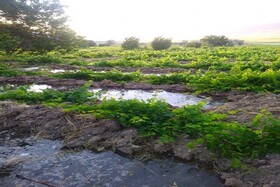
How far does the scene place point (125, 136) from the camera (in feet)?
16.7

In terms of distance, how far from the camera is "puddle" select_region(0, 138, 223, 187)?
13.0ft

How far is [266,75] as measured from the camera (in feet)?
28.6

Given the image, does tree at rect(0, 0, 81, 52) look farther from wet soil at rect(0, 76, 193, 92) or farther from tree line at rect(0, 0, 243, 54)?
wet soil at rect(0, 76, 193, 92)

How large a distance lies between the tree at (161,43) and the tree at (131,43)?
317cm

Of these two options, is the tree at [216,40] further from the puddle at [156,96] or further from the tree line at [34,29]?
the puddle at [156,96]

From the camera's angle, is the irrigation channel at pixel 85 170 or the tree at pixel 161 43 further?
the tree at pixel 161 43

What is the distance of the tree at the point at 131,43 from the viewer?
38.2 meters

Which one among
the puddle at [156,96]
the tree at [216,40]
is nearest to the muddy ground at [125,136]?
the puddle at [156,96]

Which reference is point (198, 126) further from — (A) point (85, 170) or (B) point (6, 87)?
(B) point (6, 87)

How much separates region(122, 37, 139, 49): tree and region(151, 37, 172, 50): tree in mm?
3171

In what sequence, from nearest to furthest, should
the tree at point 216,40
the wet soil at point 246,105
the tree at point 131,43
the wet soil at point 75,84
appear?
the wet soil at point 246,105 → the wet soil at point 75,84 → the tree at point 131,43 → the tree at point 216,40

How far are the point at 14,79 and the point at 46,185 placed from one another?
29.5 ft

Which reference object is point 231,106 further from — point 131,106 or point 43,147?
point 43,147

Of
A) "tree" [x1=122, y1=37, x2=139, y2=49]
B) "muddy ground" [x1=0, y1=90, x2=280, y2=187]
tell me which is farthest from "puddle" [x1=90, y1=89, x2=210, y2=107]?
Answer: "tree" [x1=122, y1=37, x2=139, y2=49]
